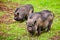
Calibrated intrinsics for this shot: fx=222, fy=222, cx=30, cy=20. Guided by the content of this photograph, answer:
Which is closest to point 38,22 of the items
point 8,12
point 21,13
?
point 21,13

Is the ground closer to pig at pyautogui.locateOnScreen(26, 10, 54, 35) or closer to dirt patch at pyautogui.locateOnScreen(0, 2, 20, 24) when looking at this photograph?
dirt patch at pyautogui.locateOnScreen(0, 2, 20, 24)

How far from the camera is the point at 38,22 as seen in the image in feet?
33.2

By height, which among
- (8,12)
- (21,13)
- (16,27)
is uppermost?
(21,13)

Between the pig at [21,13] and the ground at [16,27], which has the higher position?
the pig at [21,13]

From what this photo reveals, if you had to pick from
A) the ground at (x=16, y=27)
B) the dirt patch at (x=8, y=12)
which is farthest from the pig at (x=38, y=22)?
the dirt patch at (x=8, y=12)

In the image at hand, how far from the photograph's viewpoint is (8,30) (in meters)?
11.3

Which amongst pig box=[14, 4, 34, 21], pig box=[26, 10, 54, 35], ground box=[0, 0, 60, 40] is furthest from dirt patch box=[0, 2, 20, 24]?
pig box=[26, 10, 54, 35]

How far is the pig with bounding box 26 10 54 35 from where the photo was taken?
972 centimetres

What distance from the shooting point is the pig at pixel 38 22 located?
972 centimetres

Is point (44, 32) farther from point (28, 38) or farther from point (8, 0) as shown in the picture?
point (8, 0)

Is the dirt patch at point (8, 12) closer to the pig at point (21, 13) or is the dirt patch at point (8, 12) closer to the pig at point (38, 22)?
the pig at point (21, 13)

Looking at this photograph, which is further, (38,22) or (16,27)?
(16,27)

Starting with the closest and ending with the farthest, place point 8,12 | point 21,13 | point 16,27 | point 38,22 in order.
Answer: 1. point 38,22
2. point 16,27
3. point 21,13
4. point 8,12

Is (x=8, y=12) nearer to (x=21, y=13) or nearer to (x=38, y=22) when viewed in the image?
(x=21, y=13)
